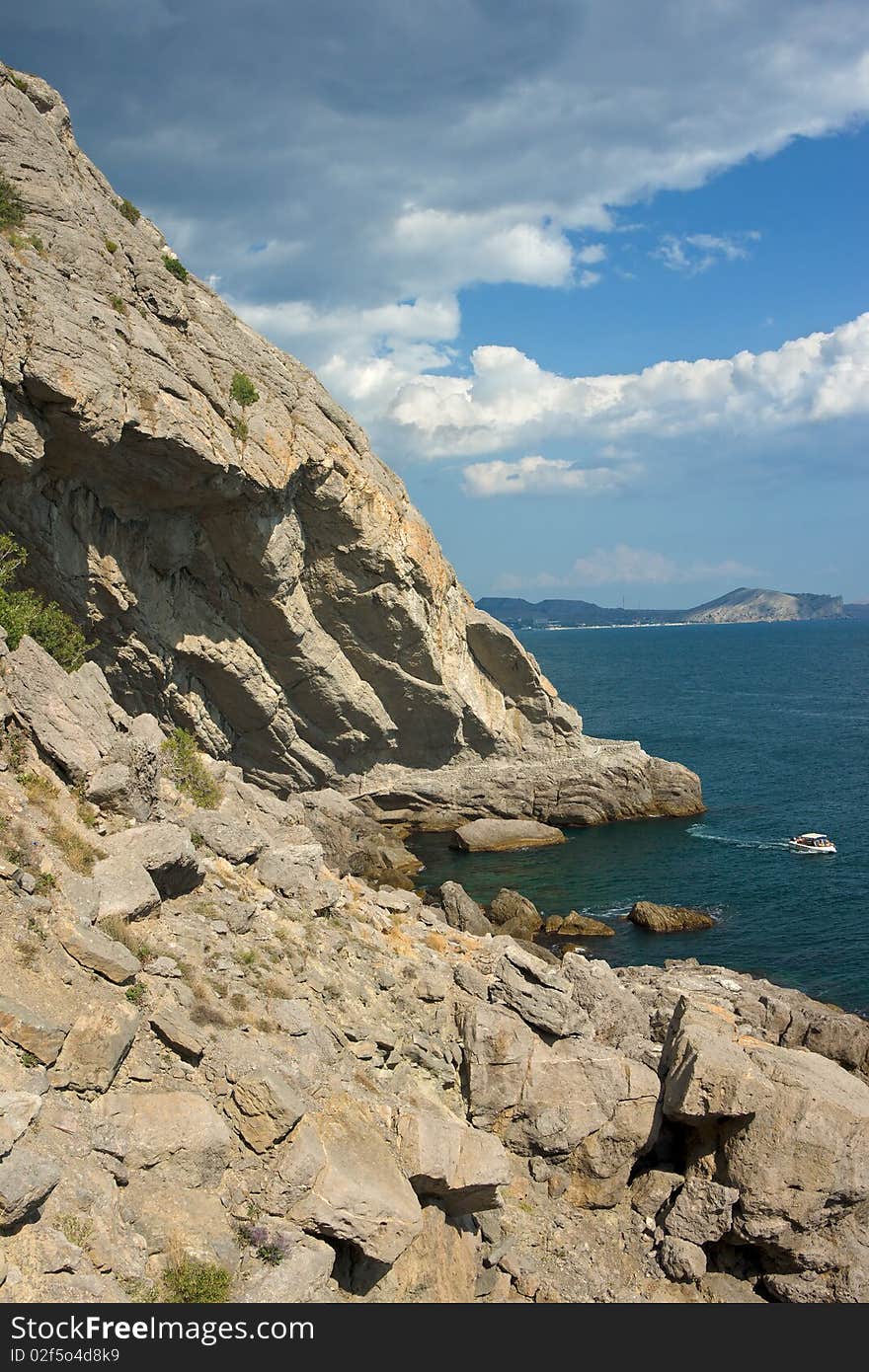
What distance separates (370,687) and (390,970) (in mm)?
36644

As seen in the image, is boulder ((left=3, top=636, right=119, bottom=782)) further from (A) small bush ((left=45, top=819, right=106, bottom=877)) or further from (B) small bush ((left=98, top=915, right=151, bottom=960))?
(B) small bush ((left=98, top=915, right=151, bottom=960))

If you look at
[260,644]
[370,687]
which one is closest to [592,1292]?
[260,644]

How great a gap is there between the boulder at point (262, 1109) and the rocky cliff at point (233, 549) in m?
24.8

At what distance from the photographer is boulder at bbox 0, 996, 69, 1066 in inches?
490

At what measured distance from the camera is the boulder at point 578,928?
4269 cm

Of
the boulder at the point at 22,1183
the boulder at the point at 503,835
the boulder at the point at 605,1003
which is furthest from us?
the boulder at the point at 503,835

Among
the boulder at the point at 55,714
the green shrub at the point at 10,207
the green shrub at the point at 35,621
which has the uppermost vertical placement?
the green shrub at the point at 10,207

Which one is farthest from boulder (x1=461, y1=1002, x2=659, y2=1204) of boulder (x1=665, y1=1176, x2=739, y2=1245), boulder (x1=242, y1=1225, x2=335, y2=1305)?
boulder (x1=242, y1=1225, x2=335, y2=1305)

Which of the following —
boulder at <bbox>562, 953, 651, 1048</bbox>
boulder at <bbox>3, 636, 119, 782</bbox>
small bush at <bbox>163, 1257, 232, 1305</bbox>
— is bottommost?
boulder at <bbox>562, 953, 651, 1048</bbox>

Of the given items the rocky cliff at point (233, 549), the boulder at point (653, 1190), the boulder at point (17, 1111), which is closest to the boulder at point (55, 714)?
the boulder at point (17, 1111)

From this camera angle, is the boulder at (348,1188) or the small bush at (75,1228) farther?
the boulder at (348,1188)

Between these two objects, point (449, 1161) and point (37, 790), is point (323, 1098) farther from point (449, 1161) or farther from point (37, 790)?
point (37, 790)

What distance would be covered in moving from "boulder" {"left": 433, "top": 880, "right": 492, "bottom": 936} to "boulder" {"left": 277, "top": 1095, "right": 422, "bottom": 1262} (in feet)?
79.1

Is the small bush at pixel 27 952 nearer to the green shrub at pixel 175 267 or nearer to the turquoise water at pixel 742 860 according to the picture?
the turquoise water at pixel 742 860
